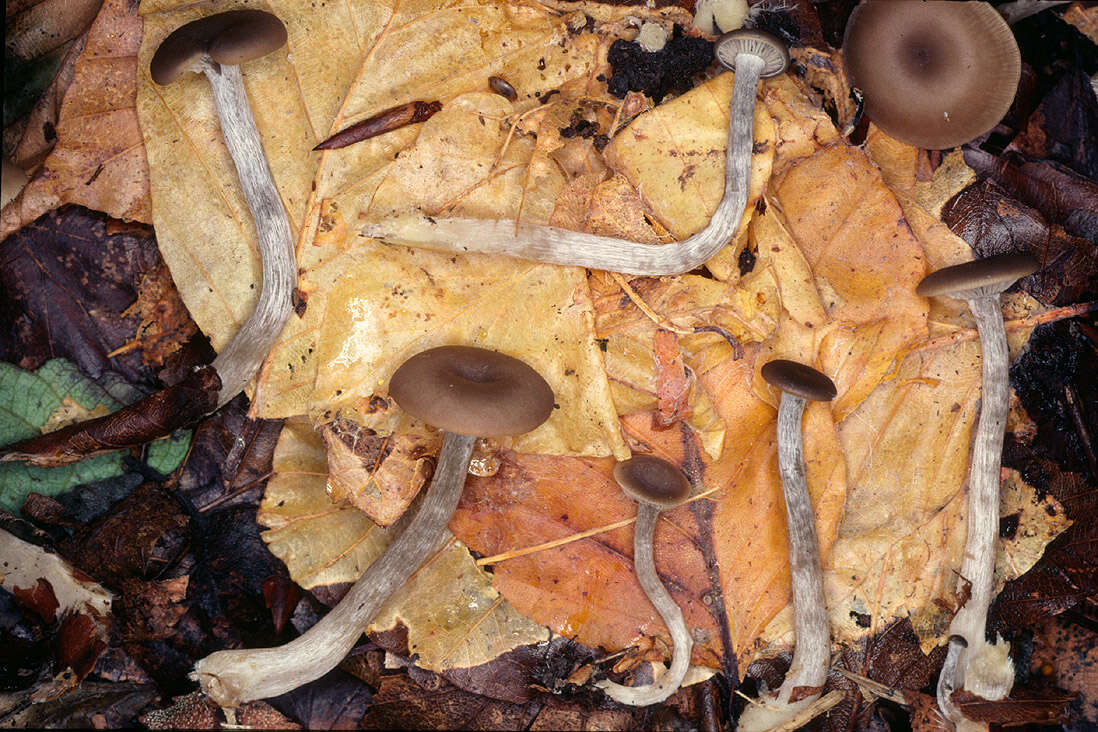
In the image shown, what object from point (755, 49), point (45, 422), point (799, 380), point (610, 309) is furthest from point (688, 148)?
point (45, 422)

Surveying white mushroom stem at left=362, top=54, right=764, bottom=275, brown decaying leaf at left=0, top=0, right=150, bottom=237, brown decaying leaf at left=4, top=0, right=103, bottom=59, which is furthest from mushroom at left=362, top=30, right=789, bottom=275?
brown decaying leaf at left=4, top=0, right=103, bottom=59

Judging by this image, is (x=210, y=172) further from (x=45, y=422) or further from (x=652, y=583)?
(x=652, y=583)

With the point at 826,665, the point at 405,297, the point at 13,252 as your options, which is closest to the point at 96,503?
the point at 13,252

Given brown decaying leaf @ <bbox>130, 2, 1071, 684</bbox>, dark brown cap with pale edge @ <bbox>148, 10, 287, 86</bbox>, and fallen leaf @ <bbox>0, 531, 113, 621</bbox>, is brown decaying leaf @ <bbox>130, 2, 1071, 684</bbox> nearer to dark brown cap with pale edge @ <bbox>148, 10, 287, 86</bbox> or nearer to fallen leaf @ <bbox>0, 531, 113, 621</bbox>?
dark brown cap with pale edge @ <bbox>148, 10, 287, 86</bbox>

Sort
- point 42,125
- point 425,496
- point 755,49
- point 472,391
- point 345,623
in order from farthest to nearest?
point 42,125 < point 425,496 < point 345,623 < point 755,49 < point 472,391

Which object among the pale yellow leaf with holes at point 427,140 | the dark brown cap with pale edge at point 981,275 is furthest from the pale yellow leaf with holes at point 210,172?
the dark brown cap with pale edge at point 981,275

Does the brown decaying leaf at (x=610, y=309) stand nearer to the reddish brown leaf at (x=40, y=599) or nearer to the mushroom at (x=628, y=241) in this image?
the mushroom at (x=628, y=241)

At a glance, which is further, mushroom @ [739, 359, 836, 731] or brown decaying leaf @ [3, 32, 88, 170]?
brown decaying leaf @ [3, 32, 88, 170]
